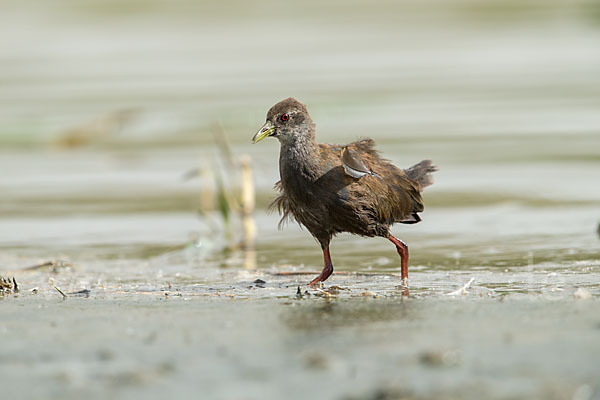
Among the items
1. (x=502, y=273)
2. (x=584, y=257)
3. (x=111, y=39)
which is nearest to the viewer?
(x=502, y=273)

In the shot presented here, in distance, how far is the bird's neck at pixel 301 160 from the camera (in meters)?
7.59

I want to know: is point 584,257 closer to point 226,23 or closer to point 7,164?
point 7,164

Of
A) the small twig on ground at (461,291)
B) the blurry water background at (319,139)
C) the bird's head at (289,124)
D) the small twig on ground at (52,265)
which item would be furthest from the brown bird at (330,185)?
the small twig on ground at (52,265)

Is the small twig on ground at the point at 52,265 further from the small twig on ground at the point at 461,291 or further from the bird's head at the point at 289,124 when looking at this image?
the small twig on ground at the point at 461,291

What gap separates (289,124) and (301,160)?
0.37 meters

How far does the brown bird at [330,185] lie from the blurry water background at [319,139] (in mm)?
439

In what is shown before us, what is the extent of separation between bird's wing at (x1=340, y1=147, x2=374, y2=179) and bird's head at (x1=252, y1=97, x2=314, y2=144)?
0.36 metres

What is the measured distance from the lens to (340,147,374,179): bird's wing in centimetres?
753

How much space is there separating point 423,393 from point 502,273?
3374 millimetres

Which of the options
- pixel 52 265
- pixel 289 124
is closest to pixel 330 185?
pixel 289 124

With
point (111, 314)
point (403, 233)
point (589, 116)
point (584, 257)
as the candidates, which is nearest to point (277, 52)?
point (589, 116)

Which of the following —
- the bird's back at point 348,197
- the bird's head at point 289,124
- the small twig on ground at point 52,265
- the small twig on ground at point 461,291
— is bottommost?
the small twig on ground at point 461,291

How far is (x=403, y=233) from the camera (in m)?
10.3

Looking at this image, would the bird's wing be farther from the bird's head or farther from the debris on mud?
the debris on mud
